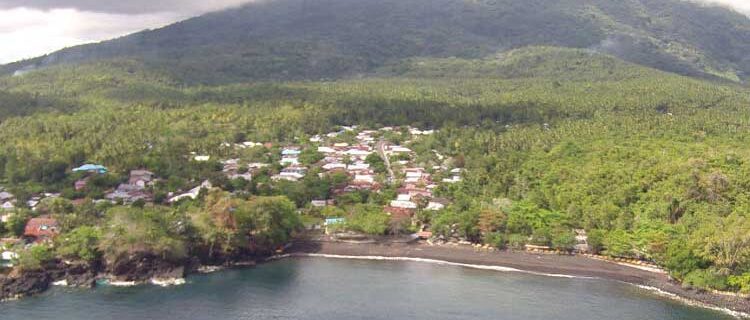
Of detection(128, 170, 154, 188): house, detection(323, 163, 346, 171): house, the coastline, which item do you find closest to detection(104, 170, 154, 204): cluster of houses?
detection(128, 170, 154, 188): house

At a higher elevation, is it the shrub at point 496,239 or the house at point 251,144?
the house at point 251,144

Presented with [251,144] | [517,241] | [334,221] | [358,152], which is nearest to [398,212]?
[334,221]

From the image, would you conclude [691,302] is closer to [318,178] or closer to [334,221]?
[334,221]

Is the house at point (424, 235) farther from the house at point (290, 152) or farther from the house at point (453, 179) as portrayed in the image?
the house at point (290, 152)

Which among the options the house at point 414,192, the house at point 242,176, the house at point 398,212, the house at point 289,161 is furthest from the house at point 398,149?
the house at point 398,212

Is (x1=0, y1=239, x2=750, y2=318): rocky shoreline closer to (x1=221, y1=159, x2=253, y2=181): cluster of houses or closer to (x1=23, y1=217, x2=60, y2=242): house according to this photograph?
(x1=23, y1=217, x2=60, y2=242): house

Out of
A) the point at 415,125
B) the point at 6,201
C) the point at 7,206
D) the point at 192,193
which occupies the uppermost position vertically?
the point at 415,125
